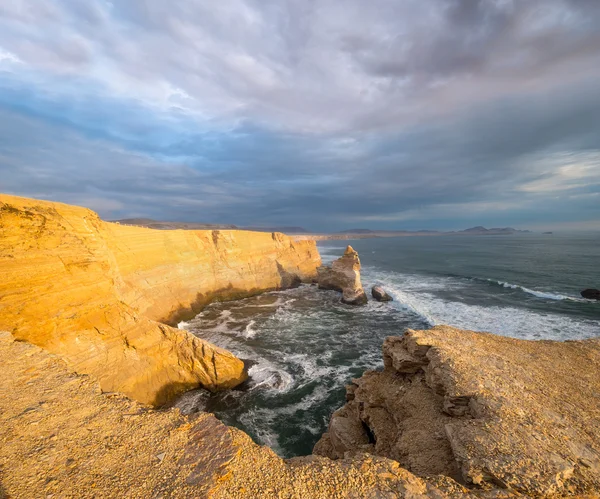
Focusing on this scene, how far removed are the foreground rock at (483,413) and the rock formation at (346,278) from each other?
1698 cm

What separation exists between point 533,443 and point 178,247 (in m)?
26.2

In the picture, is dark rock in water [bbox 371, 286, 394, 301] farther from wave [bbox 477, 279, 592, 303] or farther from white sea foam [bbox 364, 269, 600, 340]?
wave [bbox 477, 279, 592, 303]

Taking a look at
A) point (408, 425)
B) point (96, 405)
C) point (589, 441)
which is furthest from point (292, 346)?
point (589, 441)

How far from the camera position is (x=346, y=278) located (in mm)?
29359

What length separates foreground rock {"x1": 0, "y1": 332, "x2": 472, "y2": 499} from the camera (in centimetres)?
404

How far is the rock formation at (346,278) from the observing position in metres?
27.7

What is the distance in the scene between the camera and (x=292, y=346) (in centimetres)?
1780

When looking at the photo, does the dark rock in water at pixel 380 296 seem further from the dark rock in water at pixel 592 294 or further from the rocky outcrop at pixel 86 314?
the rocky outcrop at pixel 86 314

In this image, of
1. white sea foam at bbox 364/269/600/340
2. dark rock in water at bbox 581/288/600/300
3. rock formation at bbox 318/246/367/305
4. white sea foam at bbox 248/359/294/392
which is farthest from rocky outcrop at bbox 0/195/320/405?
→ dark rock in water at bbox 581/288/600/300

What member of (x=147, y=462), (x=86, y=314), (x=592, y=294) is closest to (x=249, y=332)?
(x=86, y=314)

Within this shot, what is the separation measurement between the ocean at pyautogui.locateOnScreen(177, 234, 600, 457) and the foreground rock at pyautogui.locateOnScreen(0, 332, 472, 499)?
19.3ft

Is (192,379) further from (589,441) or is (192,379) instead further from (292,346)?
(589,441)

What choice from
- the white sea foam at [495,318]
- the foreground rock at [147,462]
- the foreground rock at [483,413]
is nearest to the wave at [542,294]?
the white sea foam at [495,318]

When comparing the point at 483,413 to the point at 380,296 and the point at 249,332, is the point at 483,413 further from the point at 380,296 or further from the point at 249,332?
the point at 380,296
